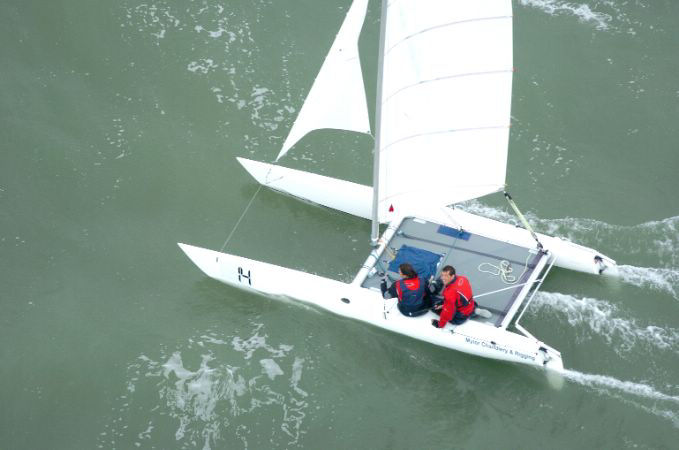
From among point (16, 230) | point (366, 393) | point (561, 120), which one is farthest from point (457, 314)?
point (16, 230)

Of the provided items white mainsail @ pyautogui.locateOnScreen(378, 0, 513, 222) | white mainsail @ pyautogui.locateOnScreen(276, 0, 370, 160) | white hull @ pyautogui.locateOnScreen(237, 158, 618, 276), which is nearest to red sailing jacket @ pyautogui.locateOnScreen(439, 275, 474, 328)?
white mainsail @ pyautogui.locateOnScreen(378, 0, 513, 222)

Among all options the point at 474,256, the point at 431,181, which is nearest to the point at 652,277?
the point at 474,256

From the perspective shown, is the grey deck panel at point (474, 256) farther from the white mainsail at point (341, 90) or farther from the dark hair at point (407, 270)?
the white mainsail at point (341, 90)

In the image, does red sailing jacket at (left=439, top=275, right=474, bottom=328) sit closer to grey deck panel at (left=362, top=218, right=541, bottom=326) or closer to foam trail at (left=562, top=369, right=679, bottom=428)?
grey deck panel at (left=362, top=218, right=541, bottom=326)

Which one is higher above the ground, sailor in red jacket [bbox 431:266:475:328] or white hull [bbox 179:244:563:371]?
sailor in red jacket [bbox 431:266:475:328]

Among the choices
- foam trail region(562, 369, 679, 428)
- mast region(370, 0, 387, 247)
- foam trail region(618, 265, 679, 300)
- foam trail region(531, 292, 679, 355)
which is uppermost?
mast region(370, 0, 387, 247)

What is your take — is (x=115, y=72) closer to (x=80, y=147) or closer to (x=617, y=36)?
(x=80, y=147)
